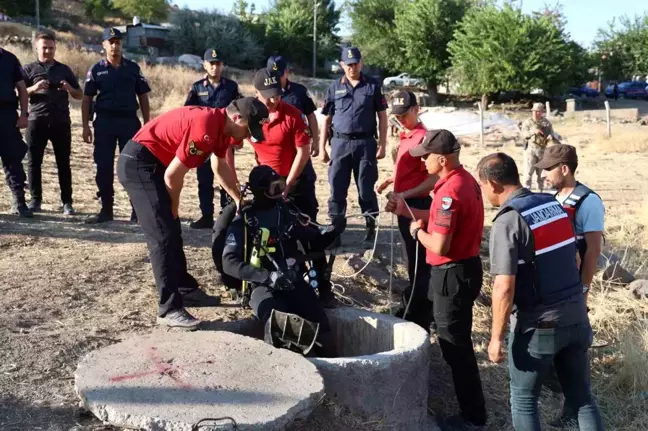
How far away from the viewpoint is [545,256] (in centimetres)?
377

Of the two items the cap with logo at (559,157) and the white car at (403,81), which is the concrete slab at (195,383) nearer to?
the cap with logo at (559,157)

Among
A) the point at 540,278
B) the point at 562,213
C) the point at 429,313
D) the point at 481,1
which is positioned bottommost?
the point at 429,313

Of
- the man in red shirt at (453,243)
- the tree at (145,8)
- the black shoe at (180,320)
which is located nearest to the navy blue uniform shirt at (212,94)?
the black shoe at (180,320)

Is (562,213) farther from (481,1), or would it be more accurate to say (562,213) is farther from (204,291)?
(481,1)

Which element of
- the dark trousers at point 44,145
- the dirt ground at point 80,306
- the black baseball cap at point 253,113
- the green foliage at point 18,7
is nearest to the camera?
the dirt ground at point 80,306

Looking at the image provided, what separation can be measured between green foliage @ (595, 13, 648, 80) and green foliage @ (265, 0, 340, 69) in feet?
63.5

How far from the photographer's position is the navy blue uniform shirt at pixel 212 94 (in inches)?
288

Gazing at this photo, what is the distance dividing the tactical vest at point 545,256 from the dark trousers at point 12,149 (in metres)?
5.04

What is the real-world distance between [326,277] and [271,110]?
4.55ft

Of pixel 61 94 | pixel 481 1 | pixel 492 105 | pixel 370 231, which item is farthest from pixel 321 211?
pixel 481 1

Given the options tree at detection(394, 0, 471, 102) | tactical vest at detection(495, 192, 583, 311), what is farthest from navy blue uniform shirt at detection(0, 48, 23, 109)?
tree at detection(394, 0, 471, 102)

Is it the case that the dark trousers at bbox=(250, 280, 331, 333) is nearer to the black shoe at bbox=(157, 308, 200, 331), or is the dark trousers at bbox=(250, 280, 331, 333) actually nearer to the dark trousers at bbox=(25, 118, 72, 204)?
the black shoe at bbox=(157, 308, 200, 331)

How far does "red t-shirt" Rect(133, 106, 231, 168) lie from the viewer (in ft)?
14.5

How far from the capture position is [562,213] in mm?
3803
